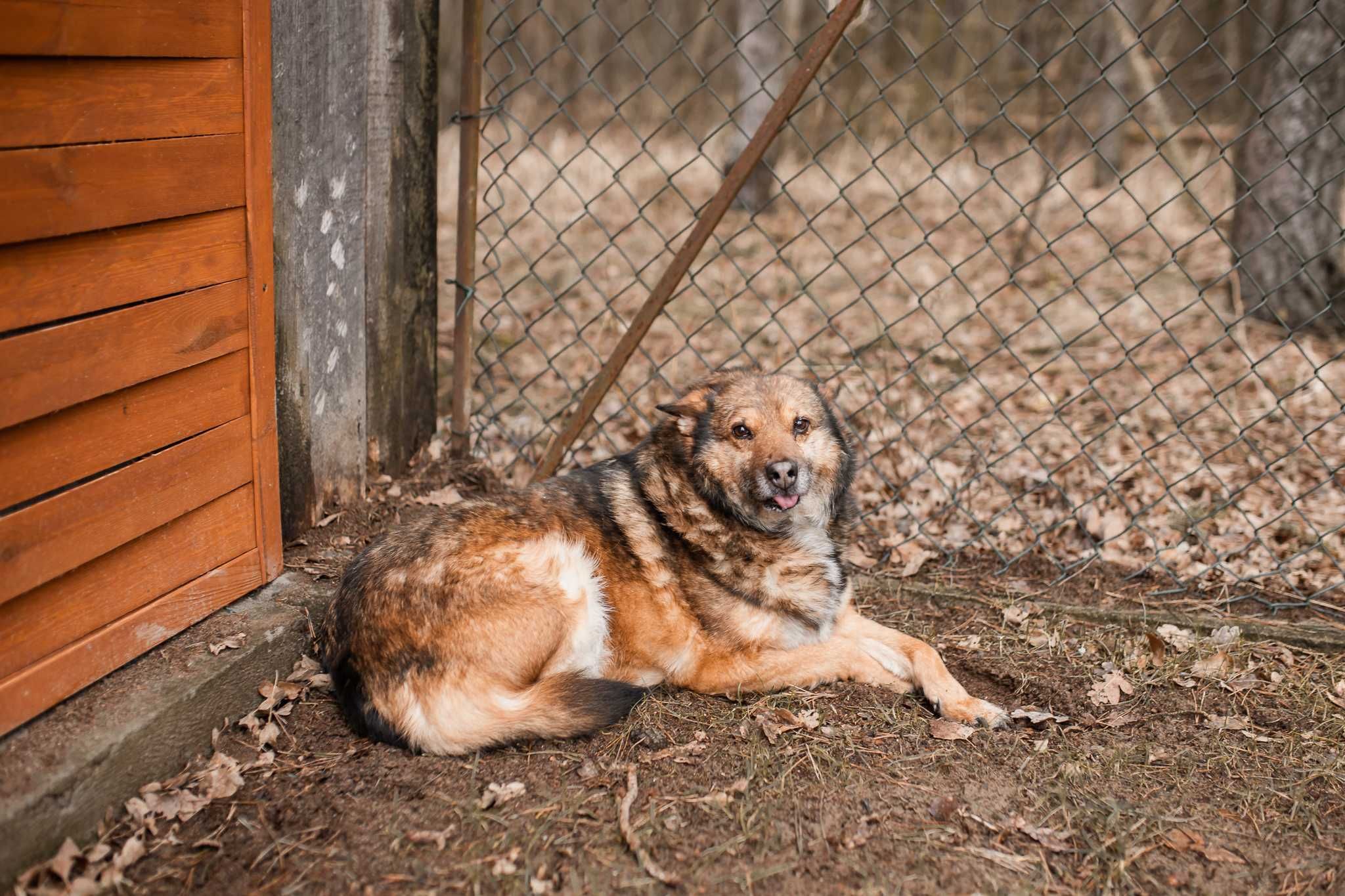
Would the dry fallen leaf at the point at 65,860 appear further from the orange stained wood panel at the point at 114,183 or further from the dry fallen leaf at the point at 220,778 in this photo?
the orange stained wood panel at the point at 114,183

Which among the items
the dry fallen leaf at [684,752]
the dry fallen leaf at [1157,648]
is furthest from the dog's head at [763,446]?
the dry fallen leaf at [1157,648]

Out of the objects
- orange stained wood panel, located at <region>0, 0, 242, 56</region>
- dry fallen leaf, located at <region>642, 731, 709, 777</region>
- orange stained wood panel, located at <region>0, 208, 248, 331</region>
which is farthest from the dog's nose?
orange stained wood panel, located at <region>0, 0, 242, 56</region>

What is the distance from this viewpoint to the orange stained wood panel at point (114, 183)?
2297mm

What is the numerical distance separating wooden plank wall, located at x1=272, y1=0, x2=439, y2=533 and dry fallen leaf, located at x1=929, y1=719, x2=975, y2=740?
2.52 meters

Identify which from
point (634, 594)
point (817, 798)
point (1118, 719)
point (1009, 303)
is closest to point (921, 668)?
point (1118, 719)

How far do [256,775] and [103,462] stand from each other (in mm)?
1011

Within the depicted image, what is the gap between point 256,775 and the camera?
2873 millimetres

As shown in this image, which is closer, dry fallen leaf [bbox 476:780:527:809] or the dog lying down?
dry fallen leaf [bbox 476:780:527:809]

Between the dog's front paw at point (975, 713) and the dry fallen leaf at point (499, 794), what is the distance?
4.82ft

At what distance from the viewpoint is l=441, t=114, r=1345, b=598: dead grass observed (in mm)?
4539

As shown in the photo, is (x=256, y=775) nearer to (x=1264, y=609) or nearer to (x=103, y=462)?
(x=103, y=462)

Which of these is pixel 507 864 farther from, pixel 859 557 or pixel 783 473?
pixel 859 557

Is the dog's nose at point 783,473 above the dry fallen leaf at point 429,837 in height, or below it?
above

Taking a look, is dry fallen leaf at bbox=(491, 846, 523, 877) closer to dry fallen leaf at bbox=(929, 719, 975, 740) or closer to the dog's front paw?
dry fallen leaf at bbox=(929, 719, 975, 740)
